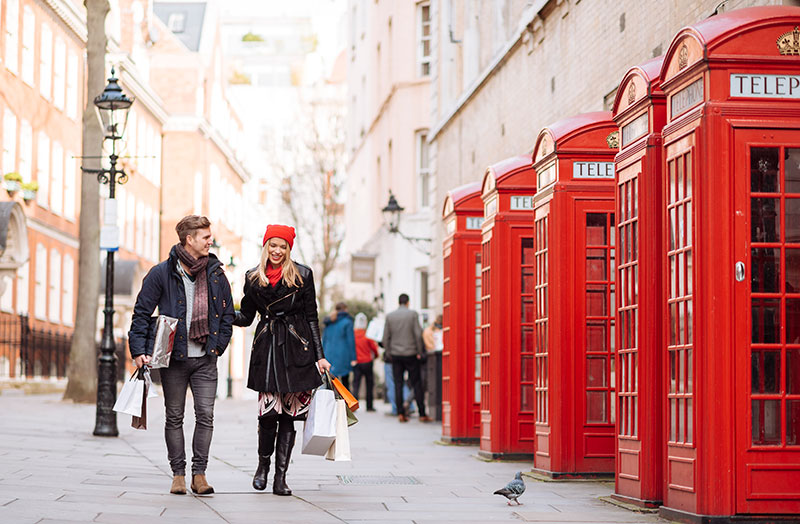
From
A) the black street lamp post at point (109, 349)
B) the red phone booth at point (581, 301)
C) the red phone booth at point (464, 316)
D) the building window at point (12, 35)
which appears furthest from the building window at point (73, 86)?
the red phone booth at point (581, 301)

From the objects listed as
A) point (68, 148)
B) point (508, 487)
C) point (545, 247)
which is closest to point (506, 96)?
point (545, 247)

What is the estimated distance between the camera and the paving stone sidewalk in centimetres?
855

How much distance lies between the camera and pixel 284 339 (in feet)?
32.2

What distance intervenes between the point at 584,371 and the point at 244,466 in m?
3.36

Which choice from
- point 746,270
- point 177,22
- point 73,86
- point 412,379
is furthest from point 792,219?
point 177,22

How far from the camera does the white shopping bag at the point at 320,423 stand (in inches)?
385

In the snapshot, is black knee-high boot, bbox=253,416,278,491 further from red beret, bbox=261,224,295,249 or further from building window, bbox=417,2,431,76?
building window, bbox=417,2,431,76

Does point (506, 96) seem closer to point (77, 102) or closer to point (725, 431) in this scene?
point (725, 431)

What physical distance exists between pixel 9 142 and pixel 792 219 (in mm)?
32951

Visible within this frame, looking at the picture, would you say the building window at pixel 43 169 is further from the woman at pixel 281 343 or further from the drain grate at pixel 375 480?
the woman at pixel 281 343

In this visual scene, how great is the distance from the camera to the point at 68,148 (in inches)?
1791

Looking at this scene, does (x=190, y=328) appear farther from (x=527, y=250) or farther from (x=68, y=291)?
(x=68, y=291)

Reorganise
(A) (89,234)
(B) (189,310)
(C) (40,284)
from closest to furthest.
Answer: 1. (B) (189,310)
2. (A) (89,234)
3. (C) (40,284)

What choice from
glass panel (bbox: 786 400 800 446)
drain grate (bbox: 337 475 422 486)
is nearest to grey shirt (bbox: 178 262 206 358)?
drain grate (bbox: 337 475 422 486)
